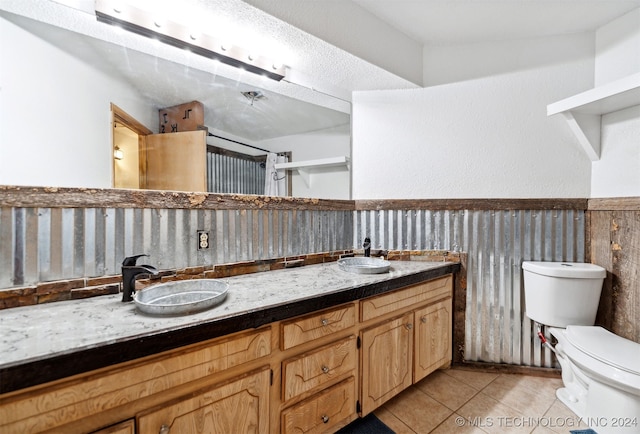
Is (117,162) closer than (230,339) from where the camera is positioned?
No

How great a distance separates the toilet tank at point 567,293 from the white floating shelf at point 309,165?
1580 mm

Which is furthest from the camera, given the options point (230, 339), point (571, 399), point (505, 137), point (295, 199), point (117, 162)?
point (505, 137)

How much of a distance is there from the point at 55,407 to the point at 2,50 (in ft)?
4.46

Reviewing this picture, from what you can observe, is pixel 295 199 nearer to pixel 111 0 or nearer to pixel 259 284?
pixel 259 284

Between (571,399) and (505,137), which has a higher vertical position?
(505,137)

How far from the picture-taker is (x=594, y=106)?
1727mm

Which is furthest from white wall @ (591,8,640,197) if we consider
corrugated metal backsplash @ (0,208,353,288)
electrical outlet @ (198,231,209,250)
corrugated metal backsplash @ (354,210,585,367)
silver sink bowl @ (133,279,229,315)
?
electrical outlet @ (198,231,209,250)

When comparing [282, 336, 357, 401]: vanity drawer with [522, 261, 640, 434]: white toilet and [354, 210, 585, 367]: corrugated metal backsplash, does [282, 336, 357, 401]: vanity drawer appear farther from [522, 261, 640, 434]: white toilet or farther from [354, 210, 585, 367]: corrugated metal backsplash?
[522, 261, 640, 434]: white toilet

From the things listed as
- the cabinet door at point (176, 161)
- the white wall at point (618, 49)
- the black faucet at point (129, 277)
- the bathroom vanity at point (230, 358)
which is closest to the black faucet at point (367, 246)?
the bathroom vanity at point (230, 358)

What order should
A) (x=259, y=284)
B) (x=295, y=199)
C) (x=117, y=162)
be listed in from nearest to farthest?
(x=117, y=162)
(x=259, y=284)
(x=295, y=199)

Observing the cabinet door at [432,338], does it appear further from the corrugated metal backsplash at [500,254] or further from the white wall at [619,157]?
the white wall at [619,157]

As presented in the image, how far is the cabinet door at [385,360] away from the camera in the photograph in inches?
58.1

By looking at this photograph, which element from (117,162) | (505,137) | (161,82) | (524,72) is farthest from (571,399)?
(161,82)

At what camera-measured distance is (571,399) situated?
1.69m
